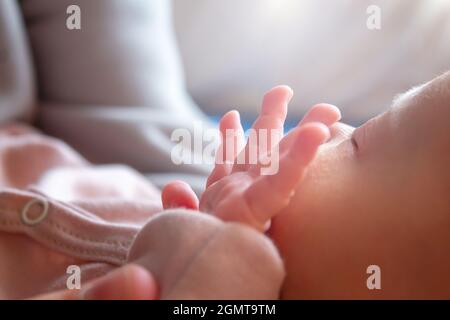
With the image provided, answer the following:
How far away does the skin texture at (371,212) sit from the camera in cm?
37

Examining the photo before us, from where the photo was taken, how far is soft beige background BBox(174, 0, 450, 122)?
1.13m

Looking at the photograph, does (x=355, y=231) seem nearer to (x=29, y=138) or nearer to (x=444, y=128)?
(x=444, y=128)

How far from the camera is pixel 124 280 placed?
0.33m

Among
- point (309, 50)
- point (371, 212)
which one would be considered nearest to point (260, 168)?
point (371, 212)

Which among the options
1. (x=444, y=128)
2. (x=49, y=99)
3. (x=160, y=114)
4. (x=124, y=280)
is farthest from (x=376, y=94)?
(x=124, y=280)

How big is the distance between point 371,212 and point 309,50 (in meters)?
0.85

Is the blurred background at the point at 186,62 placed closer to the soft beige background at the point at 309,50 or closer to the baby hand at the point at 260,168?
the soft beige background at the point at 309,50

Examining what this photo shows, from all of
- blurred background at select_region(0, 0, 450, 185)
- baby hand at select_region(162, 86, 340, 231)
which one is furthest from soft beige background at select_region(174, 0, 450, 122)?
baby hand at select_region(162, 86, 340, 231)

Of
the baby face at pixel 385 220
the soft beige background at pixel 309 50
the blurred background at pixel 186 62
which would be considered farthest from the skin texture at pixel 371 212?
the soft beige background at pixel 309 50

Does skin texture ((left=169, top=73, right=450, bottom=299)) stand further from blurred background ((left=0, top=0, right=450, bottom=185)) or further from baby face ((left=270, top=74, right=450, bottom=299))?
blurred background ((left=0, top=0, right=450, bottom=185))

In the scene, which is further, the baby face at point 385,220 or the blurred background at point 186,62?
the blurred background at point 186,62

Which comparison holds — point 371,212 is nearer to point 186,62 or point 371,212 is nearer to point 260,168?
point 260,168

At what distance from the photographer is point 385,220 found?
377mm

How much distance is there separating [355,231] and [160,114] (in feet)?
1.93
